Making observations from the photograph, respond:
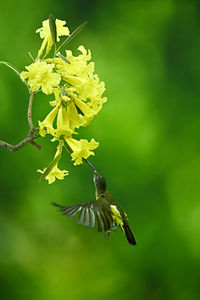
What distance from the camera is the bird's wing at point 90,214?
2.51 feet

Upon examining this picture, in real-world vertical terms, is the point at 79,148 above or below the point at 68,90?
below

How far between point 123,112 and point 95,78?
159 cm

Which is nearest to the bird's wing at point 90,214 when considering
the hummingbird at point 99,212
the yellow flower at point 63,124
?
the hummingbird at point 99,212

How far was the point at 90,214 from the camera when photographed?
819 mm

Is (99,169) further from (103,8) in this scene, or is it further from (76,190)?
(103,8)

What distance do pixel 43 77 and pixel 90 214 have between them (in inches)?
10.9

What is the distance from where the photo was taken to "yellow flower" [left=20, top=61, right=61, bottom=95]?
72 cm

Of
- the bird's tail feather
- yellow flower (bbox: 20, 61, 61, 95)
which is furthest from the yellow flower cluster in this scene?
the bird's tail feather

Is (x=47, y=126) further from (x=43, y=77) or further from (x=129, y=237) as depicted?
(x=129, y=237)

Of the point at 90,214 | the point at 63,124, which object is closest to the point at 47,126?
the point at 63,124

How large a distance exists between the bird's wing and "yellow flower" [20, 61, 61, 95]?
21 centimetres

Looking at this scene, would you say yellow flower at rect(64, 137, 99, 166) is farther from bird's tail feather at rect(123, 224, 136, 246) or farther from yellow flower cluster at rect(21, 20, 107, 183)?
bird's tail feather at rect(123, 224, 136, 246)

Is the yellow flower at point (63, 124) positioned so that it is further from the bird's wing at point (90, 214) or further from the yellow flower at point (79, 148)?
the bird's wing at point (90, 214)

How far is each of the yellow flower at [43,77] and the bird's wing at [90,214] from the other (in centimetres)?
21
